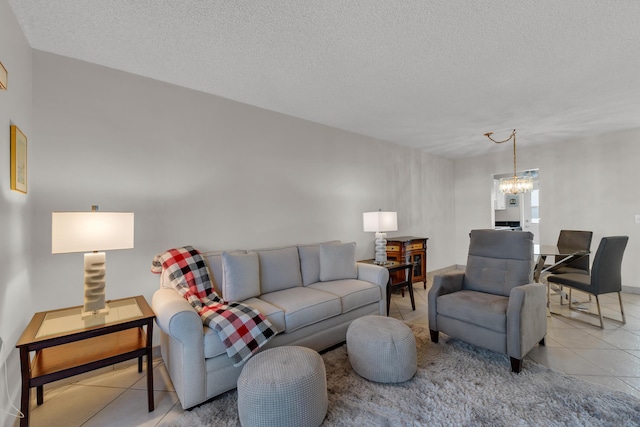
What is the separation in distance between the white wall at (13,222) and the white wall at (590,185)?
649 centimetres

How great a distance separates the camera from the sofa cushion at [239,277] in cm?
237

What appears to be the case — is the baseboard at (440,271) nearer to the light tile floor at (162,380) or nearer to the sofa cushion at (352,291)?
the light tile floor at (162,380)

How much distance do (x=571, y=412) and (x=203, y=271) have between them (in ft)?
8.68

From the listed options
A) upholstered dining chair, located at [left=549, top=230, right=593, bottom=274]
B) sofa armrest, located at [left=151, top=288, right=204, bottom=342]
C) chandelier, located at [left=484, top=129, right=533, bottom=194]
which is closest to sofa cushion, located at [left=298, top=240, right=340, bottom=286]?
sofa armrest, located at [left=151, top=288, right=204, bottom=342]

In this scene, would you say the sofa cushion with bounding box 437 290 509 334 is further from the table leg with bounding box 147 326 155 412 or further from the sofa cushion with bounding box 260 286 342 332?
the table leg with bounding box 147 326 155 412

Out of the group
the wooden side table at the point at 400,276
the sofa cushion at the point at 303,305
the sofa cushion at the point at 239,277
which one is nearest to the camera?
the sofa cushion at the point at 303,305

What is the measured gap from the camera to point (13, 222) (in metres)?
1.67

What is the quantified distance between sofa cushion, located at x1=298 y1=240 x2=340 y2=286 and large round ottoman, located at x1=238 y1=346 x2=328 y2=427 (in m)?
1.37

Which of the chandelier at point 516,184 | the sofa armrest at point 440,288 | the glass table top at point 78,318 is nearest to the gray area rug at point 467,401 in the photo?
the sofa armrest at point 440,288

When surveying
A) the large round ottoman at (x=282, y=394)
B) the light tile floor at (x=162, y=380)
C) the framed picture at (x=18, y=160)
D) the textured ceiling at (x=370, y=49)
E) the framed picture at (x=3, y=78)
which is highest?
the textured ceiling at (x=370, y=49)

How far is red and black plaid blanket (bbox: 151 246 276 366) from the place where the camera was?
1.81 m

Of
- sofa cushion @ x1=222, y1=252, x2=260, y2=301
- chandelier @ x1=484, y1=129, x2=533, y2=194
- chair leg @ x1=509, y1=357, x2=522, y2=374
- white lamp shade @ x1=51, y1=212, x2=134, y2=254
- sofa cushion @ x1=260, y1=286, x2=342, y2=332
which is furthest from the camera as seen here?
chandelier @ x1=484, y1=129, x2=533, y2=194

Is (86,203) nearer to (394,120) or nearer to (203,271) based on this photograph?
(203,271)

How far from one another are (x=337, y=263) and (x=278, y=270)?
0.69 metres
